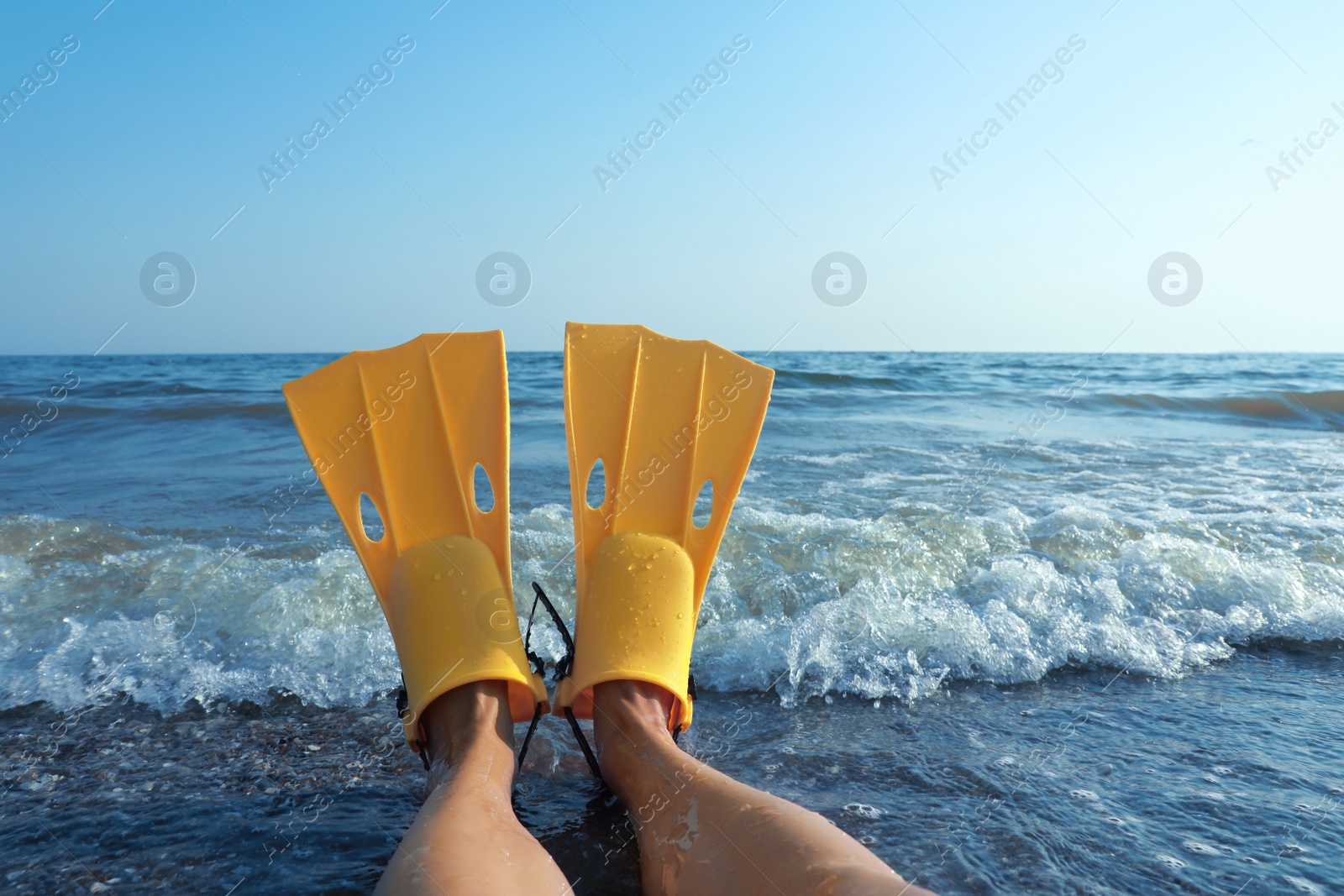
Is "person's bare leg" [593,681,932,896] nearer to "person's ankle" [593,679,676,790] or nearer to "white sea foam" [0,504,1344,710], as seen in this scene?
"person's ankle" [593,679,676,790]

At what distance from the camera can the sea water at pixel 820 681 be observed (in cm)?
129

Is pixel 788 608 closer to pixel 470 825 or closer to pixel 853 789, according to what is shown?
pixel 853 789

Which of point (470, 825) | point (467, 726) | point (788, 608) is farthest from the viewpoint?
point (788, 608)

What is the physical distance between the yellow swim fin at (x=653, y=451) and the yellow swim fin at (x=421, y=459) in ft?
0.63

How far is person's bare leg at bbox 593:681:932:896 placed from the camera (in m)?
0.92

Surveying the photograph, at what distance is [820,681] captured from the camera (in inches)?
75.0

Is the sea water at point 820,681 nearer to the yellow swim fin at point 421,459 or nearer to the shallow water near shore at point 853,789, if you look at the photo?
the shallow water near shore at point 853,789

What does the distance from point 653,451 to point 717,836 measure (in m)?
1.08

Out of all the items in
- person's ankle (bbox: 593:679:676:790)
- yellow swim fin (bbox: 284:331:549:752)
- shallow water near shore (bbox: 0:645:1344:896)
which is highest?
yellow swim fin (bbox: 284:331:549:752)

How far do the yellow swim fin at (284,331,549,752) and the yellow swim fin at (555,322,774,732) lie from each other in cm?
19

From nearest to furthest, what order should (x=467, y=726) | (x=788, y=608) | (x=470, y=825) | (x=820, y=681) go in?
(x=470, y=825)
(x=467, y=726)
(x=820, y=681)
(x=788, y=608)

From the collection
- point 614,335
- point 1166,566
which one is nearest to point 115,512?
point 614,335

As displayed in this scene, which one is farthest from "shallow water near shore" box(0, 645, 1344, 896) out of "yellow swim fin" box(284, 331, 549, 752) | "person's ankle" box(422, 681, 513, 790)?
"yellow swim fin" box(284, 331, 549, 752)

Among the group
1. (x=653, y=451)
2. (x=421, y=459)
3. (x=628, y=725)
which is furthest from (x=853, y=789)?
(x=421, y=459)
